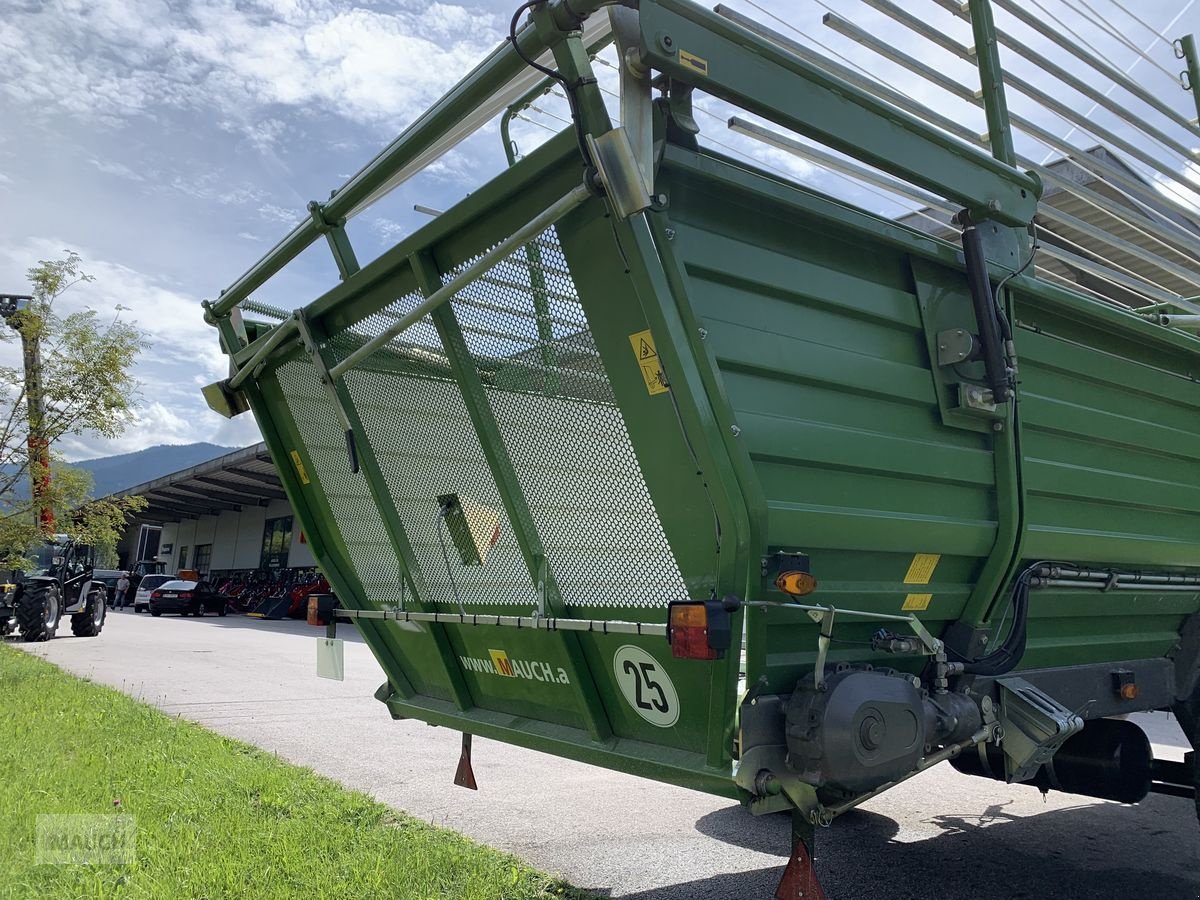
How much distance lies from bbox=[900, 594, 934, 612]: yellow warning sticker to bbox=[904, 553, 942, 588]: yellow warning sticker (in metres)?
0.05

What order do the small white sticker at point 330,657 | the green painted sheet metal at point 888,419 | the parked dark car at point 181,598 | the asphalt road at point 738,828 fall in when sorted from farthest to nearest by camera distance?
the parked dark car at point 181,598, the asphalt road at point 738,828, the small white sticker at point 330,657, the green painted sheet metal at point 888,419

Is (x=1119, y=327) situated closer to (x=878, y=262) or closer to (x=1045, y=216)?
(x=1045, y=216)

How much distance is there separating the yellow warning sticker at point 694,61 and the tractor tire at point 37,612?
60.1 feet

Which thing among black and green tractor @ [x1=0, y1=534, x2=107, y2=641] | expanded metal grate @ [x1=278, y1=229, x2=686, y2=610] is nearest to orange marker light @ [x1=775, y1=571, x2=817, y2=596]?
expanded metal grate @ [x1=278, y1=229, x2=686, y2=610]

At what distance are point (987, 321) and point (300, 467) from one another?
9.90 feet

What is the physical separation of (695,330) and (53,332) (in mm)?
11044

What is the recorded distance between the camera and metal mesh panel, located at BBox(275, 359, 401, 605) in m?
3.94

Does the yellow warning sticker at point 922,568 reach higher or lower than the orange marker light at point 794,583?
higher

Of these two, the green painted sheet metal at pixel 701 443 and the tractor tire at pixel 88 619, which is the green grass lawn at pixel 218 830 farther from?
the tractor tire at pixel 88 619

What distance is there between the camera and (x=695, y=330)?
8.23ft

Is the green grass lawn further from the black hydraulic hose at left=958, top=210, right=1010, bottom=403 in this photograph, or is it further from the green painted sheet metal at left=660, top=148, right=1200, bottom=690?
the black hydraulic hose at left=958, top=210, right=1010, bottom=403

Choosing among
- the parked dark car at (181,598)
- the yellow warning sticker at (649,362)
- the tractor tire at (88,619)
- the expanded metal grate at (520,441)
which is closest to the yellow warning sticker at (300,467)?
the expanded metal grate at (520,441)

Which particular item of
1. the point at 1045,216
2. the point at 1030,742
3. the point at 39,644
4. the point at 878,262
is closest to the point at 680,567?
the point at 878,262

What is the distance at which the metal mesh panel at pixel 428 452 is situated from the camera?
3.28m
